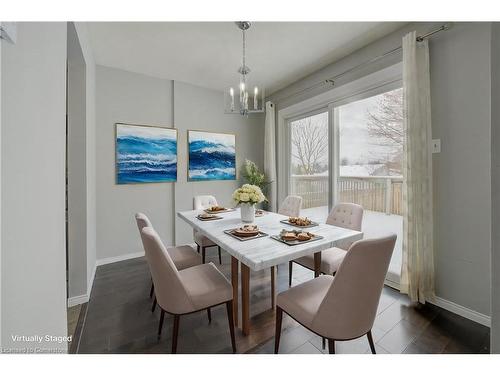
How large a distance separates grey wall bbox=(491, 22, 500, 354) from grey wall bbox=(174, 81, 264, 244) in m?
3.38

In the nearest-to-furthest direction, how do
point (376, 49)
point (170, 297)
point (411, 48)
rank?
point (170, 297)
point (411, 48)
point (376, 49)

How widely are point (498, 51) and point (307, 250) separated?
114cm

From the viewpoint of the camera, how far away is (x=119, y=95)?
3059 mm

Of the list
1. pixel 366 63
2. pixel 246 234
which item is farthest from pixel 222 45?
pixel 246 234

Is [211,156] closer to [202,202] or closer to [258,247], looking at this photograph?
[202,202]

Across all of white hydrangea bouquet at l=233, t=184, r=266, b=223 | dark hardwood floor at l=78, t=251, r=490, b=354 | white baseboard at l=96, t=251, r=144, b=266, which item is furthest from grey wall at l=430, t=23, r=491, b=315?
white baseboard at l=96, t=251, r=144, b=266

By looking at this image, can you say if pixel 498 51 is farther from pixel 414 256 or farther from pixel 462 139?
pixel 414 256

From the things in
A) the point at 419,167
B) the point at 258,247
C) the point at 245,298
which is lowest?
the point at 245,298

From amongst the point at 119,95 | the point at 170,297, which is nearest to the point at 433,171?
the point at 170,297

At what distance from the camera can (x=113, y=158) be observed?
3.06m

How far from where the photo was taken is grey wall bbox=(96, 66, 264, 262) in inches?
118

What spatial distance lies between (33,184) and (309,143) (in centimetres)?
335

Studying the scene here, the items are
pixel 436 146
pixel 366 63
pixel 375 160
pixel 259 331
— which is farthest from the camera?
pixel 375 160
